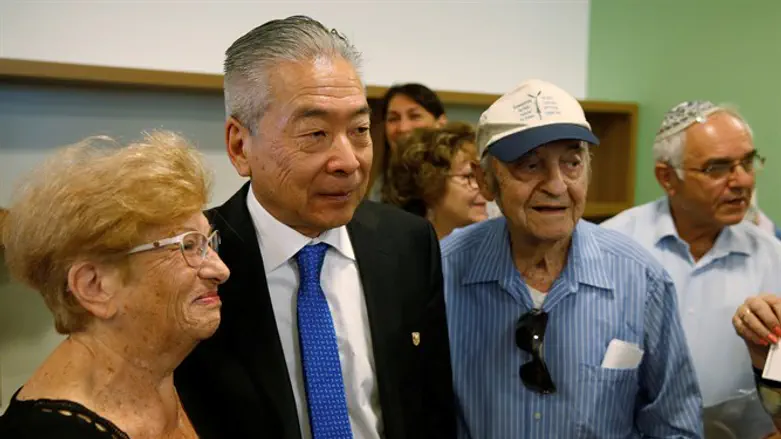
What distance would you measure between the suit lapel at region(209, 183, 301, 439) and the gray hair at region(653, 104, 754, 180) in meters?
1.63

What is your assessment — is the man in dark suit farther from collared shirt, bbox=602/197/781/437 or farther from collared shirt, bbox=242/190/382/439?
collared shirt, bbox=602/197/781/437

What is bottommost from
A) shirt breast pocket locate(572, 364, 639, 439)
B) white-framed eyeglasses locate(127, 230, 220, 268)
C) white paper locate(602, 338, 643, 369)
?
shirt breast pocket locate(572, 364, 639, 439)

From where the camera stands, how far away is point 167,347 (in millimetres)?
1049

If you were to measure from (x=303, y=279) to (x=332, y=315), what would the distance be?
0.30 feet

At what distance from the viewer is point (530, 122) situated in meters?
1.48

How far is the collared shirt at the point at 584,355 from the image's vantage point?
148 cm

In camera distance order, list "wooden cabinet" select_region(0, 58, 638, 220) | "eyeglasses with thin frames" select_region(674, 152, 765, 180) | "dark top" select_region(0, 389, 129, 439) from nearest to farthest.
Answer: "dark top" select_region(0, 389, 129, 439) < "eyeglasses with thin frames" select_region(674, 152, 765, 180) < "wooden cabinet" select_region(0, 58, 638, 220)

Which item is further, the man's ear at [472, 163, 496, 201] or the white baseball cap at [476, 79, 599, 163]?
the man's ear at [472, 163, 496, 201]

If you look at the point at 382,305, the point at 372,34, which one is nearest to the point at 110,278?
the point at 382,305

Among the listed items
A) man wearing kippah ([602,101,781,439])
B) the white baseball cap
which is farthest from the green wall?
the white baseball cap

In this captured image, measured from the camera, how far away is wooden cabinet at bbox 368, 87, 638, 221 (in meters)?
3.80

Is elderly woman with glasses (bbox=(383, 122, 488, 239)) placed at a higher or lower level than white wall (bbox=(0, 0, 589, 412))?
lower

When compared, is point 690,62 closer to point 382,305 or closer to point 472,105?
point 472,105

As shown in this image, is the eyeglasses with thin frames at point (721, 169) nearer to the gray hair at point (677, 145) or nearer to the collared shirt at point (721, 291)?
the gray hair at point (677, 145)
